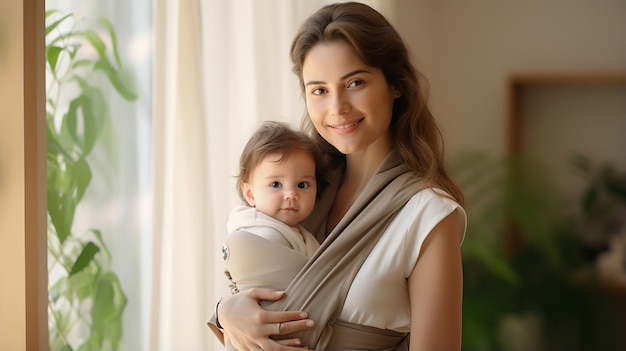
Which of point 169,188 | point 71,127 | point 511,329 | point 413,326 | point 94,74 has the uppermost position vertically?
point 94,74

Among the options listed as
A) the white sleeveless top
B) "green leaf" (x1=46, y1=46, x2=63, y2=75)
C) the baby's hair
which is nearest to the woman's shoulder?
the white sleeveless top

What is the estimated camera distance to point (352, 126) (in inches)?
58.0

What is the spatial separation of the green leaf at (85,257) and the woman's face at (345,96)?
25.3 inches

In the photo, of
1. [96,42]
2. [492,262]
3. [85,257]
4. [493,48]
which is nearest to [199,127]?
[96,42]

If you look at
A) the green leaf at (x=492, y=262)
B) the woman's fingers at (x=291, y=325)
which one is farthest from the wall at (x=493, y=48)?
the woman's fingers at (x=291, y=325)

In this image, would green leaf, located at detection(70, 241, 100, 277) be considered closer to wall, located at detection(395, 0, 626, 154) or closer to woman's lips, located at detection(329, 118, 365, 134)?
woman's lips, located at detection(329, 118, 365, 134)

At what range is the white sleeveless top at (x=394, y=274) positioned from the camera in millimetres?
1396

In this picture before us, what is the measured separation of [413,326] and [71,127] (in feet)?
2.96

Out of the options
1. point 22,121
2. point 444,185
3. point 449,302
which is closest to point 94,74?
point 22,121

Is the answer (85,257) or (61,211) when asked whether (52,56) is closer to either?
(61,211)

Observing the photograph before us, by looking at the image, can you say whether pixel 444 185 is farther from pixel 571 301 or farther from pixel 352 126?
pixel 571 301

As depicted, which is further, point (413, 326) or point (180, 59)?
point (180, 59)

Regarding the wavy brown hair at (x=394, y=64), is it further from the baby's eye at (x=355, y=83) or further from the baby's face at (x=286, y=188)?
the baby's face at (x=286, y=188)

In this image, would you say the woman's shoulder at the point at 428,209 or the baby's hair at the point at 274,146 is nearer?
the woman's shoulder at the point at 428,209
